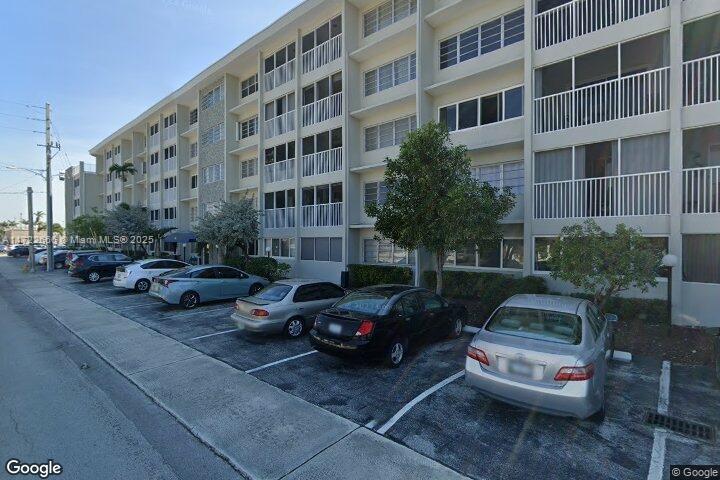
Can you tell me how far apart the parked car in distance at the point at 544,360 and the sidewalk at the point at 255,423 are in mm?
1338

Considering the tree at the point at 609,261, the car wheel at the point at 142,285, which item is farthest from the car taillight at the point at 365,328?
the car wheel at the point at 142,285

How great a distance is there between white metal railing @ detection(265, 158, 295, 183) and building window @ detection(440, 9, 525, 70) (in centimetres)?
913

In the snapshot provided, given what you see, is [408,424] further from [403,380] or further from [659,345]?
[659,345]

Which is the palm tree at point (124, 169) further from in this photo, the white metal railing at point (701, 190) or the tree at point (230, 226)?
the white metal railing at point (701, 190)

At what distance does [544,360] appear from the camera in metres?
4.35

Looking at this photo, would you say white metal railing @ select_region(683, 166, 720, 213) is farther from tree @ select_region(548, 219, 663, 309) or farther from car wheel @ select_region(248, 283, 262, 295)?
car wheel @ select_region(248, 283, 262, 295)

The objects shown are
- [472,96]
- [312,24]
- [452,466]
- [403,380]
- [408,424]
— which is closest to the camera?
[452,466]

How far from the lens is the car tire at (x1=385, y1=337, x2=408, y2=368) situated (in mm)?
6652

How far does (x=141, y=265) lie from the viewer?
634 inches

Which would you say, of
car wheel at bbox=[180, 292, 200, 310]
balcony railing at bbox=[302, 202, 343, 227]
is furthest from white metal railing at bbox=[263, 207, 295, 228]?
car wheel at bbox=[180, 292, 200, 310]

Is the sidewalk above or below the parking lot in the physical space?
above

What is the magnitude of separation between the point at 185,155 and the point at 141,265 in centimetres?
1608

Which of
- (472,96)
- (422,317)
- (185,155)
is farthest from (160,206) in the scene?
(422,317)

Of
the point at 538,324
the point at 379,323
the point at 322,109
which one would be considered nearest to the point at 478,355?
the point at 538,324
